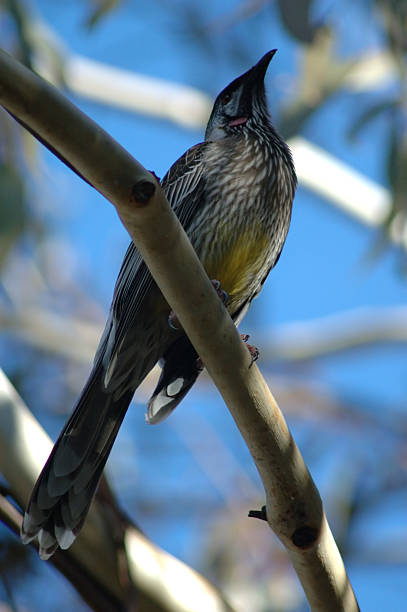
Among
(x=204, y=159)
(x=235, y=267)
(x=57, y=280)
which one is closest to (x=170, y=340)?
(x=235, y=267)

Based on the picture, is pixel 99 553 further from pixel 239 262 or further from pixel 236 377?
pixel 239 262

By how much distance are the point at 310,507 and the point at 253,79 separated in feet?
6.40

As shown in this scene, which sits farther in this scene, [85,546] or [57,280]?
[57,280]

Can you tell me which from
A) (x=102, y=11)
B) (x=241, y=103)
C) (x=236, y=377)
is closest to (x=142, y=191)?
(x=236, y=377)

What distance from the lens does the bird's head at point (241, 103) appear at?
300 cm

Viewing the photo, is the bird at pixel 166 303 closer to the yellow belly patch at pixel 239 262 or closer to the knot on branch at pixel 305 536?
the yellow belly patch at pixel 239 262

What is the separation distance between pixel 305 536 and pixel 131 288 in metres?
0.95

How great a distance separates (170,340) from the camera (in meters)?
2.37

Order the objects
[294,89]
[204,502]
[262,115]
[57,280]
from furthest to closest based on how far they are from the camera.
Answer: [57,280]
[204,502]
[294,89]
[262,115]

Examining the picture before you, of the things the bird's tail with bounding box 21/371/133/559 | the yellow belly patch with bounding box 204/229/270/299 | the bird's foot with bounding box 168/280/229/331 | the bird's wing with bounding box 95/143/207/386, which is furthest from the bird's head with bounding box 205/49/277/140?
the bird's tail with bounding box 21/371/133/559

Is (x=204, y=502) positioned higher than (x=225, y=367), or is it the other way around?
(x=204, y=502)

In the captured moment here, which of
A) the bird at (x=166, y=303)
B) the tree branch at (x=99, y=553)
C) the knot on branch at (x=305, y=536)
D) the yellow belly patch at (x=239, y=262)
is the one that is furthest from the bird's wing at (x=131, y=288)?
the knot on branch at (x=305, y=536)

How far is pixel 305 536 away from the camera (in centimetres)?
147

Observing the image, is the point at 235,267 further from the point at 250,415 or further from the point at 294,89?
the point at 294,89
